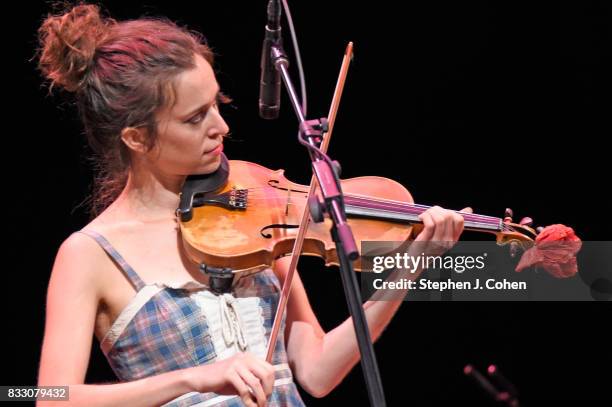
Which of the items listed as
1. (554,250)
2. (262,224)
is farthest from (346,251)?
(554,250)

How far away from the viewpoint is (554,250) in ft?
6.80

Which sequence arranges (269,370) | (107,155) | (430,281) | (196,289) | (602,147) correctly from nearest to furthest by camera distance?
(269,370), (196,289), (107,155), (430,281), (602,147)

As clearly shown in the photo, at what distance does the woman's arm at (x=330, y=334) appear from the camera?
1.99m

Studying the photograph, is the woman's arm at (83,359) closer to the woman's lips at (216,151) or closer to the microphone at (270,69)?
the woman's lips at (216,151)

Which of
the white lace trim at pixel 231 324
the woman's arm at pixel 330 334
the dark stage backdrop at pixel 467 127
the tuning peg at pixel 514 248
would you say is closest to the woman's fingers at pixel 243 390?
the white lace trim at pixel 231 324

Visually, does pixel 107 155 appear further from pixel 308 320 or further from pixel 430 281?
pixel 430 281

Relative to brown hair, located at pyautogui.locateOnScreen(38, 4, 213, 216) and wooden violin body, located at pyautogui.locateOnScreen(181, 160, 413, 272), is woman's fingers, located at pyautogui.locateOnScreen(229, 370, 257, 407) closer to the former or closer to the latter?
wooden violin body, located at pyautogui.locateOnScreen(181, 160, 413, 272)

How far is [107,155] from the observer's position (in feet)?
7.14

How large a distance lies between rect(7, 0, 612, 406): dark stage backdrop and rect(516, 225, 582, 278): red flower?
2.86 ft

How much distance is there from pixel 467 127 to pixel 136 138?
4.38 feet

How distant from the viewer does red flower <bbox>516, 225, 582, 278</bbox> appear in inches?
81.1

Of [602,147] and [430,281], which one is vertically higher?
[602,147]

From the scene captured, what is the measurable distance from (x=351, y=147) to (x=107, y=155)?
43.1 inches

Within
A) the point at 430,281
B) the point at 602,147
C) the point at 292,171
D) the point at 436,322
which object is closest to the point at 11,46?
the point at 292,171
